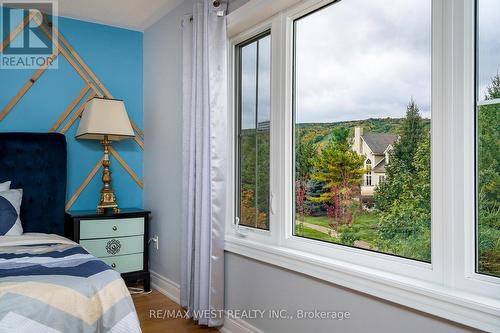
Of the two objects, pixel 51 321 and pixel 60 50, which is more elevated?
pixel 60 50

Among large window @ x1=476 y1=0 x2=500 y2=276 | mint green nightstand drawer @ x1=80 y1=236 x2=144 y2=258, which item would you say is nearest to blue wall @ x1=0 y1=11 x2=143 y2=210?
mint green nightstand drawer @ x1=80 y1=236 x2=144 y2=258

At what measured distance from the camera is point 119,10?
11.4ft

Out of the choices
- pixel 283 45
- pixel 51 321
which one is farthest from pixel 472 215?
pixel 51 321

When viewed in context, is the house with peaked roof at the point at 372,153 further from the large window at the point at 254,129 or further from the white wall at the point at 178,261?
the large window at the point at 254,129

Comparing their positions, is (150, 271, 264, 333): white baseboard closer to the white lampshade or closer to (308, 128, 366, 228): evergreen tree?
(308, 128, 366, 228): evergreen tree

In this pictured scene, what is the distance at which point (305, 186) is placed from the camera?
2.35 m

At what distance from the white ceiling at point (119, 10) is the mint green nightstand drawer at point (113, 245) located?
198 cm

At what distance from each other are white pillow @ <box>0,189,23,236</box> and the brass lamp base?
0.76m

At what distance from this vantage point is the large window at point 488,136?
145 cm

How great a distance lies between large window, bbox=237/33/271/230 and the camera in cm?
265

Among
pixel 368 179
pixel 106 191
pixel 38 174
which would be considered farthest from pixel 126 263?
pixel 368 179

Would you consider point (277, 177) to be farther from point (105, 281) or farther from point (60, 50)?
point (60, 50)

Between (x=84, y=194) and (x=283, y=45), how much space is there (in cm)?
239

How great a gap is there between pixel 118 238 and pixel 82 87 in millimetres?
1444
